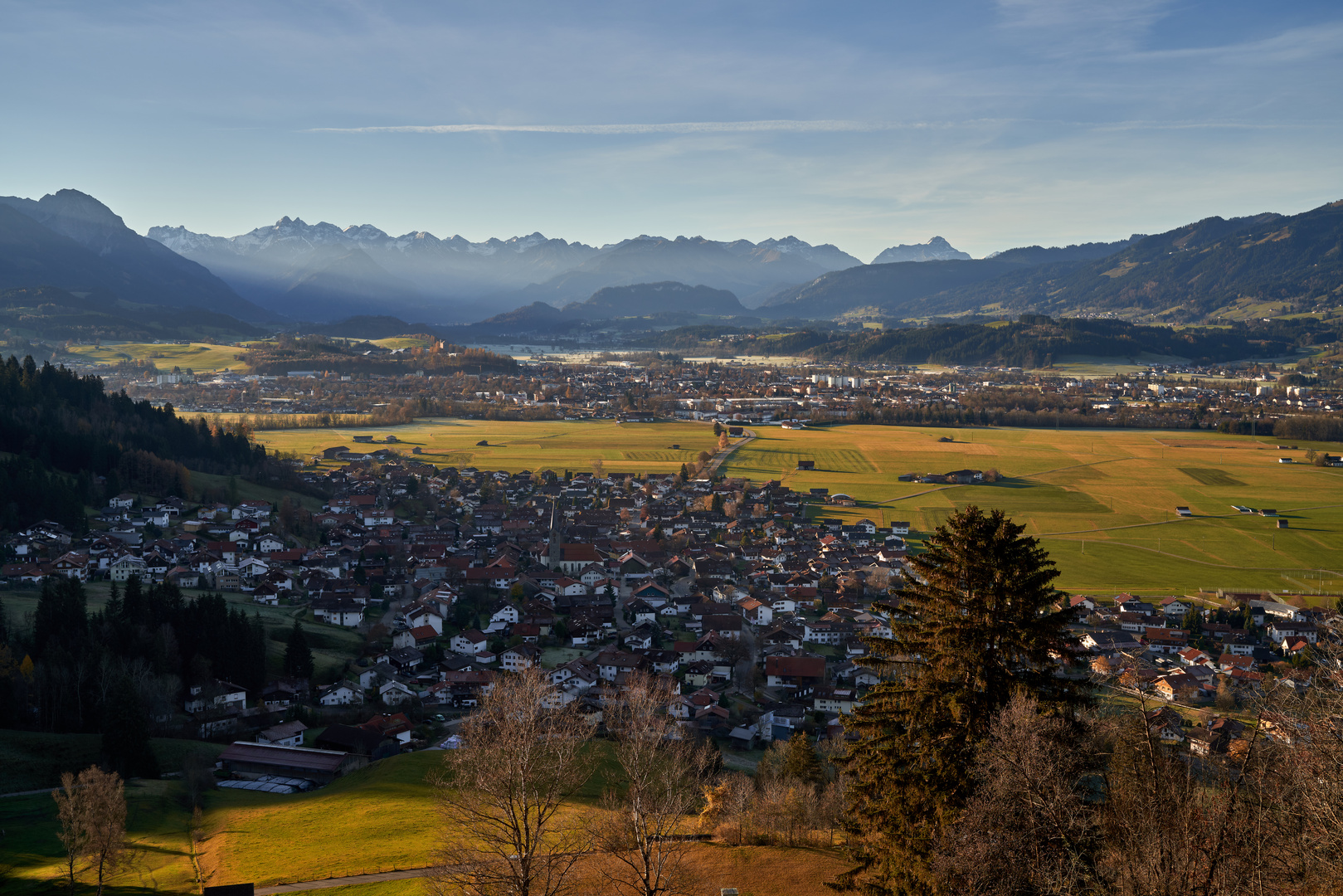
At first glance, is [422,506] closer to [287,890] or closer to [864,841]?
[287,890]

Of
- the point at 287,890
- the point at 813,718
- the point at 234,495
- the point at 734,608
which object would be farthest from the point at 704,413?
the point at 287,890

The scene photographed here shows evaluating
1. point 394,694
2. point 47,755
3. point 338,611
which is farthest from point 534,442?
point 47,755

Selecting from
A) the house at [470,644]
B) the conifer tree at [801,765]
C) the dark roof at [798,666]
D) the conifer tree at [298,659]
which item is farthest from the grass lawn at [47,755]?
the dark roof at [798,666]

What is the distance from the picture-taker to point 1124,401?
105750 millimetres

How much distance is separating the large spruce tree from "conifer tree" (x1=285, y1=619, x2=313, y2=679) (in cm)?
2236

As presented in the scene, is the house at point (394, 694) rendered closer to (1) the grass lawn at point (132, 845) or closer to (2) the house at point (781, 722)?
(1) the grass lawn at point (132, 845)

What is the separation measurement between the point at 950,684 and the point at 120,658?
2508 cm

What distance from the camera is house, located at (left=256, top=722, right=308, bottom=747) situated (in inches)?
979

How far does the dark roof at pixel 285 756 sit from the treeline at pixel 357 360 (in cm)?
11363

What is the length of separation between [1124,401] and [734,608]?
86912mm

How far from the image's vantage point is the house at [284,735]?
81.6ft

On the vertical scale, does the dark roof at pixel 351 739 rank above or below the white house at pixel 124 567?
below

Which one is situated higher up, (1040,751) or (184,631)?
(1040,751)

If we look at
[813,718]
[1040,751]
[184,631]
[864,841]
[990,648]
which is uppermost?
[990,648]
